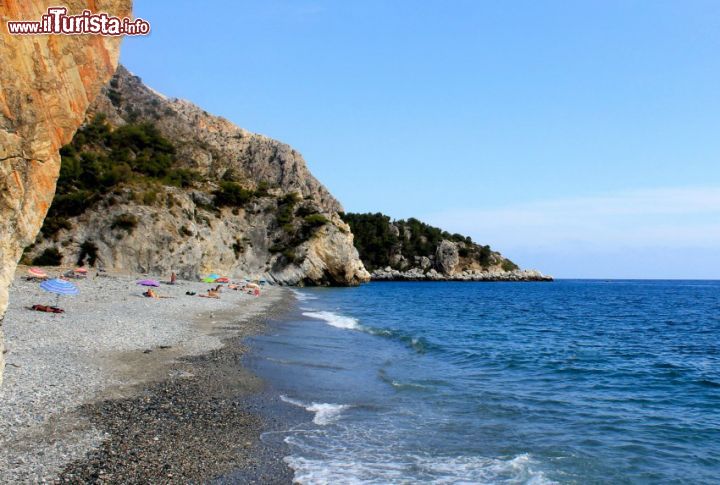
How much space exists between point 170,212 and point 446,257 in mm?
102324

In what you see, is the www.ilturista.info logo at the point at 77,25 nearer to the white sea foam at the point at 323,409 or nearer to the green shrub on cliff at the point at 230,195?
the white sea foam at the point at 323,409

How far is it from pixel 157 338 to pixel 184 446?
37.5 feet

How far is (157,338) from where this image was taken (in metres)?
19.1

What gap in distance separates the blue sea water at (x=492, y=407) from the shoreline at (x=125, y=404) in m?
1.12

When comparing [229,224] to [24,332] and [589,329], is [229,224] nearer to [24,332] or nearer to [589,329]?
[589,329]

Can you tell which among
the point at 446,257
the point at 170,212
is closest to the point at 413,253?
the point at 446,257

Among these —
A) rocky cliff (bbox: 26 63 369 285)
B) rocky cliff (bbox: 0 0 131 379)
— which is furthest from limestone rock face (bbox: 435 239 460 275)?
rocky cliff (bbox: 0 0 131 379)

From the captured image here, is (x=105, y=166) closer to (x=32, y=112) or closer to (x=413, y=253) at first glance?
(x=32, y=112)

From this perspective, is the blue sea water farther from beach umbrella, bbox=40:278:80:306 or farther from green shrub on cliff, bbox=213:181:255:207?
green shrub on cliff, bbox=213:181:255:207

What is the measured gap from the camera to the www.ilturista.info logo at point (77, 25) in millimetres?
6680

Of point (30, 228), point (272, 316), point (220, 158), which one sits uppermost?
point (220, 158)

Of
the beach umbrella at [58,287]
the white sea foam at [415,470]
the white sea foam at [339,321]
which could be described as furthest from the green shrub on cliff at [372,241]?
the white sea foam at [415,470]

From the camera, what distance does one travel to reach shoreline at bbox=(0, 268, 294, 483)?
25.0ft

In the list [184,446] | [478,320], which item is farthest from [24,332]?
[478,320]
